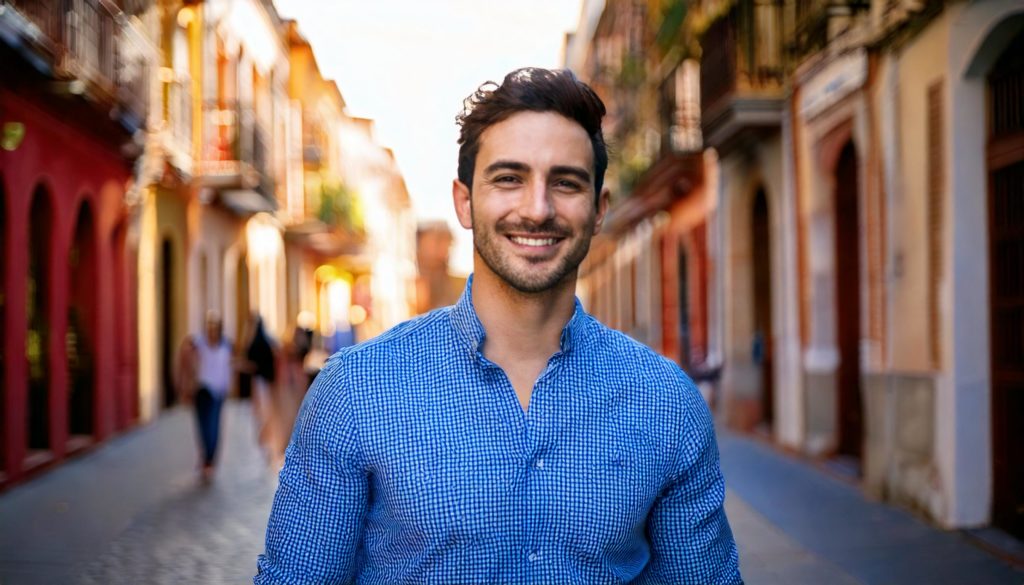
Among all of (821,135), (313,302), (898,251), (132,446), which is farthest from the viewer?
(313,302)

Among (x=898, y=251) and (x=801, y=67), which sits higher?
(x=801, y=67)

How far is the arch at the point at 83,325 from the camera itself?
15156 mm

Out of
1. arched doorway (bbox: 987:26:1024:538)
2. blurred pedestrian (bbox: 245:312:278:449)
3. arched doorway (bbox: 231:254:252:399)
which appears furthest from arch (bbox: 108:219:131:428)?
arched doorway (bbox: 987:26:1024:538)

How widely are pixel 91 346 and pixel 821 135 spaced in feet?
29.8

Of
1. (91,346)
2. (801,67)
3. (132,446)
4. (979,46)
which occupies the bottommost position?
(132,446)

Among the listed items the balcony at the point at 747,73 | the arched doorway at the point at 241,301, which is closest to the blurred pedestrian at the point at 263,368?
the balcony at the point at 747,73

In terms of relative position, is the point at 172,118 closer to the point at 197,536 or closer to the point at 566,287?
the point at 197,536

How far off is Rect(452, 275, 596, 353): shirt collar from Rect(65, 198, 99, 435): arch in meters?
13.5

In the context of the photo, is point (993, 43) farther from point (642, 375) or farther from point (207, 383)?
point (207, 383)

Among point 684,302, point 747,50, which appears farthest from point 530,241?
point 684,302

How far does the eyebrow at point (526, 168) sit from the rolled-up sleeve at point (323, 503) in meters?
0.50

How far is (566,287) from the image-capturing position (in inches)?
98.2

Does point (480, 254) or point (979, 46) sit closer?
point (480, 254)

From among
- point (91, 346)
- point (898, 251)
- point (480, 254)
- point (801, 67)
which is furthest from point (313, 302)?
point (480, 254)
